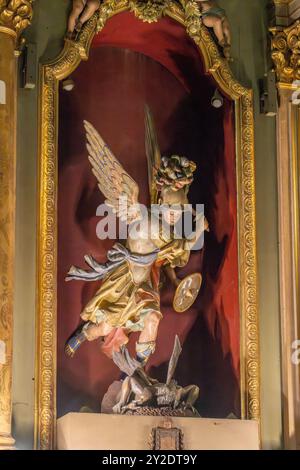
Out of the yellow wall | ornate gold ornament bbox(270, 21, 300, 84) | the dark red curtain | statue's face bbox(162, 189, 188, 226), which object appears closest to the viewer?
the yellow wall

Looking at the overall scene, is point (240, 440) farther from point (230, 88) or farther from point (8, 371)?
point (230, 88)

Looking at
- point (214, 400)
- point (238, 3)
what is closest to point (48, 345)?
point (214, 400)

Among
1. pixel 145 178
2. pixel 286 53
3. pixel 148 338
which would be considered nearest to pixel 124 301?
pixel 148 338

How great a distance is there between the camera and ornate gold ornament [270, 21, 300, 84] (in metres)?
9.61

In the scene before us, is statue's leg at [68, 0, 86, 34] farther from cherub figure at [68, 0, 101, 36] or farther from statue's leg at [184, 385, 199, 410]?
statue's leg at [184, 385, 199, 410]

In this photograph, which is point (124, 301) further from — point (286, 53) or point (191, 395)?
point (286, 53)

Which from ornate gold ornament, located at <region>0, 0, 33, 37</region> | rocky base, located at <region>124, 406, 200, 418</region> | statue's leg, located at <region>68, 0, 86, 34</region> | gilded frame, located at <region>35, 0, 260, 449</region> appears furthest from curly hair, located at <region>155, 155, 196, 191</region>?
rocky base, located at <region>124, 406, 200, 418</region>

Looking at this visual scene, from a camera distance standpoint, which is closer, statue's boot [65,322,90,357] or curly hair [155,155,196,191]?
statue's boot [65,322,90,357]

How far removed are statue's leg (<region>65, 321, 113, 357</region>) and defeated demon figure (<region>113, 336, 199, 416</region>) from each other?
0.57 ft

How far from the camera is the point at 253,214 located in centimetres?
941

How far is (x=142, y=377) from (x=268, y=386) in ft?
3.15

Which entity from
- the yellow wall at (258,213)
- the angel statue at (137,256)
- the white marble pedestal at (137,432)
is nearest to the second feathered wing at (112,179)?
the angel statue at (137,256)

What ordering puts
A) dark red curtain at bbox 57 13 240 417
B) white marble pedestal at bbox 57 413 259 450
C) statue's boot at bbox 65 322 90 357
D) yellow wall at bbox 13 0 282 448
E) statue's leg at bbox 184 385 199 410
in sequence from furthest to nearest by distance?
statue's leg at bbox 184 385 199 410
dark red curtain at bbox 57 13 240 417
statue's boot at bbox 65 322 90 357
yellow wall at bbox 13 0 282 448
white marble pedestal at bbox 57 413 259 450

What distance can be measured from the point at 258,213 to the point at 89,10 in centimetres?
189
